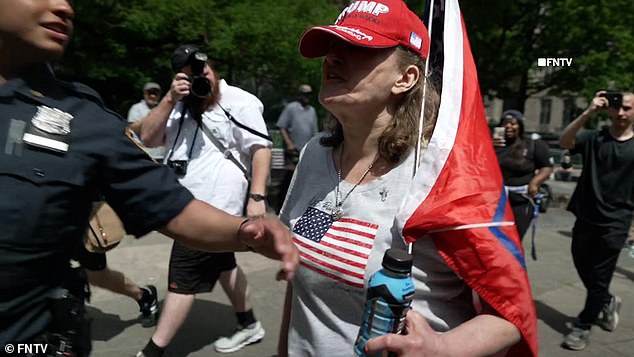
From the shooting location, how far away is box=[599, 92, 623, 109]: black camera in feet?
14.7

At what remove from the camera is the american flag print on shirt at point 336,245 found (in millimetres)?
1732

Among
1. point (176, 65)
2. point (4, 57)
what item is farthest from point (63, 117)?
point (176, 65)

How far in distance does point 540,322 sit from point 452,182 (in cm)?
397

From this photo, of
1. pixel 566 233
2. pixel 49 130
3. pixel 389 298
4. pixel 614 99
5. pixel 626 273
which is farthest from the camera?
pixel 566 233

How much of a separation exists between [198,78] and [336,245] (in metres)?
2.20

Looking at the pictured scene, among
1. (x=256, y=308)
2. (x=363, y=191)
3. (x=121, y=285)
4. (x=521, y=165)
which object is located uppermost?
(x=363, y=191)

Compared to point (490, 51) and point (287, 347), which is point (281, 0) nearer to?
point (490, 51)

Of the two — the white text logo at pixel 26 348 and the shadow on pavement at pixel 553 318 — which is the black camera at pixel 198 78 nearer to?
the white text logo at pixel 26 348

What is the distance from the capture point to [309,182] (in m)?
2.08

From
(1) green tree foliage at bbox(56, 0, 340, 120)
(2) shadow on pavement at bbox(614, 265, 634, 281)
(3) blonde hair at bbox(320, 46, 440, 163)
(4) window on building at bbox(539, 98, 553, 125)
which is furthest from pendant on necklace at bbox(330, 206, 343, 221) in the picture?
(4) window on building at bbox(539, 98, 553, 125)

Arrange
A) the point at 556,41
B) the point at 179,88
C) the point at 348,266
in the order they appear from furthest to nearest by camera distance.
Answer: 1. the point at 556,41
2. the point at 179,88
3. the point at 348,266

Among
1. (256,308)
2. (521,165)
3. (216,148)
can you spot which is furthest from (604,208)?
(216,148)

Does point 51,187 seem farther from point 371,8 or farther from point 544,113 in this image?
point 544,113

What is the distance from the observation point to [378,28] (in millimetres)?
1801
